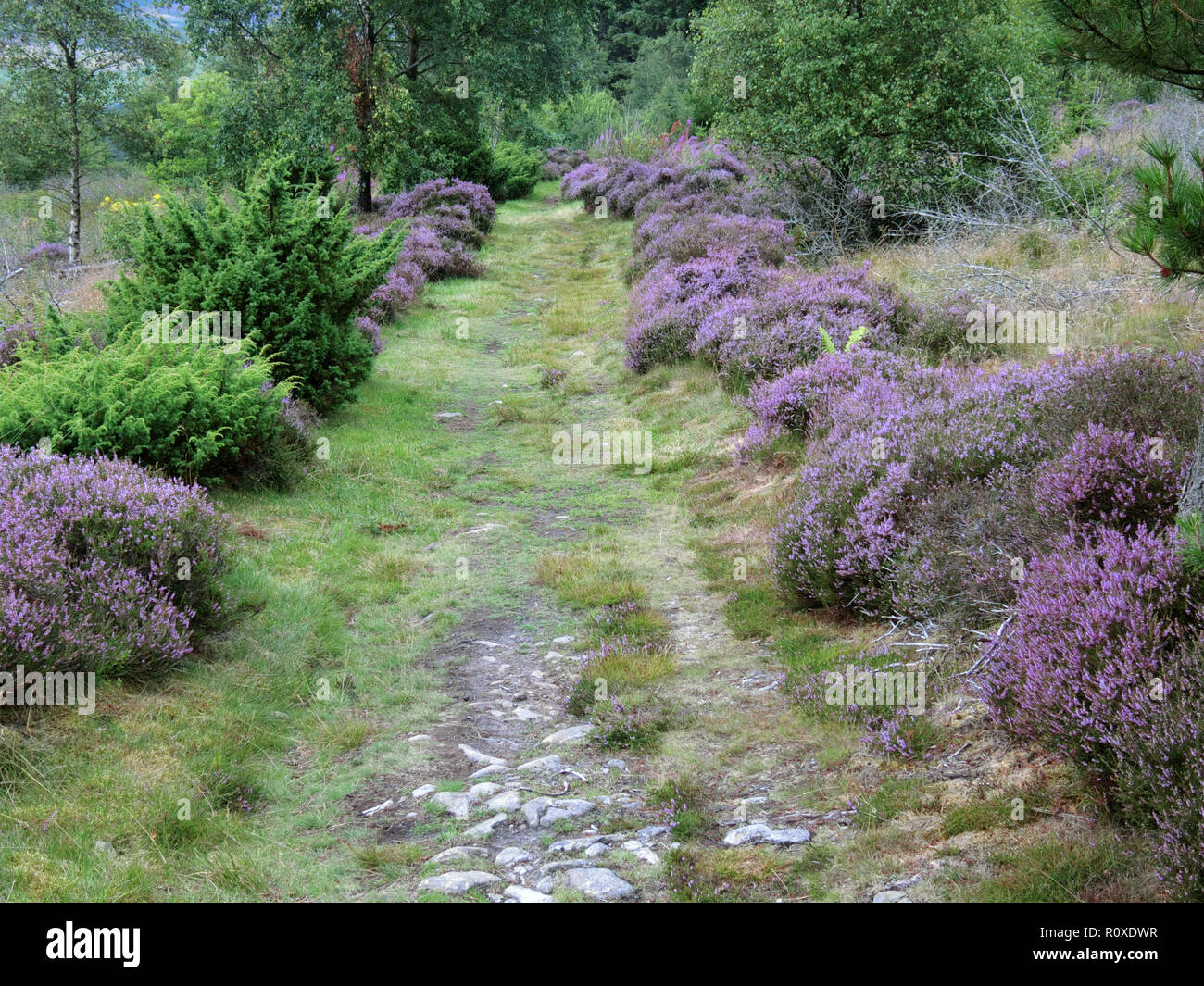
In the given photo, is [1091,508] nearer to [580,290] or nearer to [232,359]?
[232,359]

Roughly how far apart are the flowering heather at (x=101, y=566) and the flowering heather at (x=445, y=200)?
1788 centimetres

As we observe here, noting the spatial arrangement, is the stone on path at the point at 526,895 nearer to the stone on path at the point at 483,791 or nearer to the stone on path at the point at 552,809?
the stone on path at the point at 552,809

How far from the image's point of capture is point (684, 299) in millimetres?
13227

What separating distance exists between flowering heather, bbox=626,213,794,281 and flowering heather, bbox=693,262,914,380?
98.8 inches

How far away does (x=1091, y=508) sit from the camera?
15.2 ft

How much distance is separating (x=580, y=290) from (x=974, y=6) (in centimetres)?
844

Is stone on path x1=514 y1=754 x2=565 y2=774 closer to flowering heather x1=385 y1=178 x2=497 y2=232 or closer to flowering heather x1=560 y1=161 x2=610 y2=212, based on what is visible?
flowering heather x1=385 y1=178 x2=497 y2=232

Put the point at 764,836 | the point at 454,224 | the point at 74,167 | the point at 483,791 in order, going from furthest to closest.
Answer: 1. the point at 74,167
2. the point at 454,224
3. the point at 483,791
4. the point at 764,836

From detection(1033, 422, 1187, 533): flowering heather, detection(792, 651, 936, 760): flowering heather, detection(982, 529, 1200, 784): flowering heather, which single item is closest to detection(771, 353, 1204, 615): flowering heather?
detection(1033, 422, 1187, 533): flowering heather

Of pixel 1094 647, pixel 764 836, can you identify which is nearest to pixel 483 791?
pixel 764 836

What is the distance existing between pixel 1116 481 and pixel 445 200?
71.0 ft

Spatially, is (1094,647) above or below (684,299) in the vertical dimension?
below

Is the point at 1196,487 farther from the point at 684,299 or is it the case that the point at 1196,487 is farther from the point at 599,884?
the point at 684,299

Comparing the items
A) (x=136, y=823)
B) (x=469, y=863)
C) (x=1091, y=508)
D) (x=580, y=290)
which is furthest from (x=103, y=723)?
(x=580, y=290)
